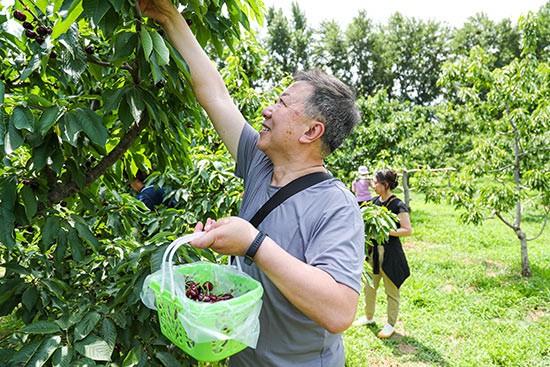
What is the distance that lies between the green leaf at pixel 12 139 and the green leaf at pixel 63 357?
62 cm

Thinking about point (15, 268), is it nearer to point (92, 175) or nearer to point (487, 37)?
point (92, 175)

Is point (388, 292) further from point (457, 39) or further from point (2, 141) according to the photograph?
point (457, 39)

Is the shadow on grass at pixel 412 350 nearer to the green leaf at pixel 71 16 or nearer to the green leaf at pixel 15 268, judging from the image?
the green leaf at pixel 15 268

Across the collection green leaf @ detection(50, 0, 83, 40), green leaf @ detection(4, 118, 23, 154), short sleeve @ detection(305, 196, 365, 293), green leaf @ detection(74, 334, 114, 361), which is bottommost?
short sleeve @ detection(305, 196, 365, 293)

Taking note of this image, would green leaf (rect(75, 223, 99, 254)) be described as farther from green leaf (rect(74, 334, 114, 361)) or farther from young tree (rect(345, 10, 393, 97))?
young tree (rect(345, 10, 393, 97))

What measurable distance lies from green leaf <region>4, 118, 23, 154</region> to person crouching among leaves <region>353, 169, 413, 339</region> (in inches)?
138

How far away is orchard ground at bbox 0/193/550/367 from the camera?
148 inches

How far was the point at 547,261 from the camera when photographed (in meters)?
6.62

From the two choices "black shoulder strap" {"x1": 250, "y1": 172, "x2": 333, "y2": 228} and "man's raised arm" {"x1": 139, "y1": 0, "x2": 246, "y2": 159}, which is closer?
"black shoulder strap" {"x1": 250, "y1": 172, "x2": 333, "y2": 228}

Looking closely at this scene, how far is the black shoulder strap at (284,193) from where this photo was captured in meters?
1.30

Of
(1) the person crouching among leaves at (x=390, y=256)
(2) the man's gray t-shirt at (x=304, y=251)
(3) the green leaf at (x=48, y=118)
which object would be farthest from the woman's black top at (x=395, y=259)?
(3) the green leaf at (x=48, y=118)

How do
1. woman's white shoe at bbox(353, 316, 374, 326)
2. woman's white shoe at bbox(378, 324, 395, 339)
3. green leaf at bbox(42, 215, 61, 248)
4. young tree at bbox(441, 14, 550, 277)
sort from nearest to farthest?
green leaf at bbox(42, 215, 61, 248) < woman's white shoe at bbox(378, 324, 395, 339) < woman's white shoe at bbox(353, 316, 374, 326) < young tree at bbox(441, 14, 550, 277)

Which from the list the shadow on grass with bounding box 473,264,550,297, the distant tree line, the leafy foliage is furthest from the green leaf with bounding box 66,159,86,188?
the distant tree line

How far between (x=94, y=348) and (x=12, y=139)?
682 millimetres
